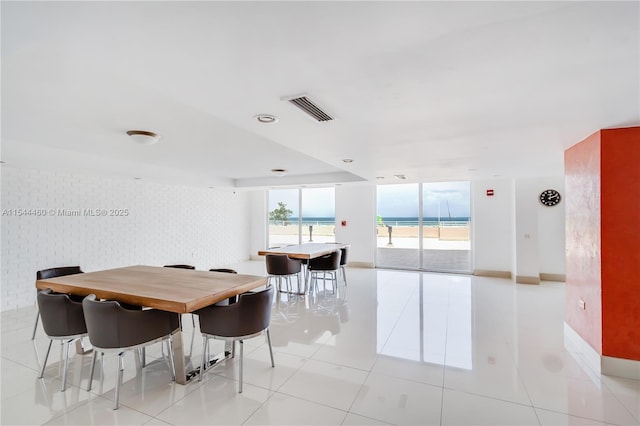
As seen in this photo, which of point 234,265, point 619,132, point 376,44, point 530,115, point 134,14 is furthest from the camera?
point 234,265

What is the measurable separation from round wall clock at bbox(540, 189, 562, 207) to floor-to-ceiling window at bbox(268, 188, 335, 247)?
5.16 meters

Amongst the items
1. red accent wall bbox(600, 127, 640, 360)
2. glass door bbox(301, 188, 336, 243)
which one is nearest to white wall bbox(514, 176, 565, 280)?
red accent wall bbox(600, 127, 640, 360)

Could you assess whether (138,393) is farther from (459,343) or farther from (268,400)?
(459,343)

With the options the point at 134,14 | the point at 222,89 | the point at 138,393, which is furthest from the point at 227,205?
the point at 134,14

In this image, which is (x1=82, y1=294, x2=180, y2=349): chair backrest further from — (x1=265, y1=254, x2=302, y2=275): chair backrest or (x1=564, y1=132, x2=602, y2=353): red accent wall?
(x1=564, y1=132, x2=602, y2=353): red accent wall

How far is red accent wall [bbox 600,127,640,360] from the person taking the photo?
106 inches

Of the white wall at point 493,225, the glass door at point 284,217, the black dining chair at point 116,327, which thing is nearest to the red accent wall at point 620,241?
the black dining chair at point 116,327

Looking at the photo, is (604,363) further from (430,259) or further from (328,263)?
(430,259)

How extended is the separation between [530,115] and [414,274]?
5656mm

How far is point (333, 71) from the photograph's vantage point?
1.64 meters

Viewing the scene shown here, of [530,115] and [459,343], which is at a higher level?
[530,115]

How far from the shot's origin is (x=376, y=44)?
1373 mm

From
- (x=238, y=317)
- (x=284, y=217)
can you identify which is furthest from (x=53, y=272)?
(x=284, y=217)

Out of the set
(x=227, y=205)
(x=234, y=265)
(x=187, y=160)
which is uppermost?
(x=187, y=160)
